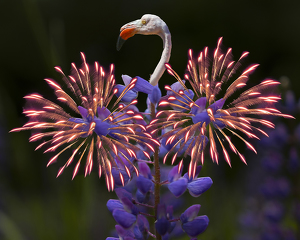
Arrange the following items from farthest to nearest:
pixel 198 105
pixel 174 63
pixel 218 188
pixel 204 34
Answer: pixel 204 34, pixel 174 63, pixel 218 188, pixel 198 105

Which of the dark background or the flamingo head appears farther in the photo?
the dark background

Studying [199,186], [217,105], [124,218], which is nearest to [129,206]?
[124,218]

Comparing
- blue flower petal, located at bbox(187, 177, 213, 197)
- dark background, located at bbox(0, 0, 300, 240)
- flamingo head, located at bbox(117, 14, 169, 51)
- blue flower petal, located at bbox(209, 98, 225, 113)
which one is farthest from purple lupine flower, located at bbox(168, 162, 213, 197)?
dark background, located at bbox(0, 0, 300, 240)

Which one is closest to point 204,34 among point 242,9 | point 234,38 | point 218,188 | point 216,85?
point 234,38

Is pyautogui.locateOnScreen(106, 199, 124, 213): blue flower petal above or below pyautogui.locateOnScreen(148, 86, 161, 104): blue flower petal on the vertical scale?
below

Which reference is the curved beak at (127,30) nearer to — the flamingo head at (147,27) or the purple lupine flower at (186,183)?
the flamingo head at (147,27)

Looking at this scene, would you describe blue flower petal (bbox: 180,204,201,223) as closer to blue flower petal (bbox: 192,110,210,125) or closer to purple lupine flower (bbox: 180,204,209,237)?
purple lupine flower (bbox: 180,204,209,237)

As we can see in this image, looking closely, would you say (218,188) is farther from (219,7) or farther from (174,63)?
(219,7)
